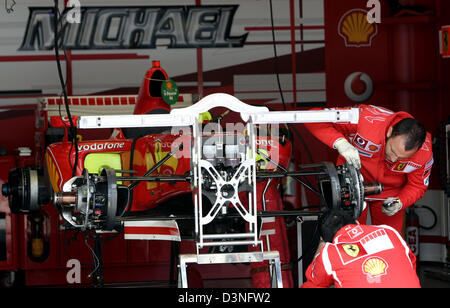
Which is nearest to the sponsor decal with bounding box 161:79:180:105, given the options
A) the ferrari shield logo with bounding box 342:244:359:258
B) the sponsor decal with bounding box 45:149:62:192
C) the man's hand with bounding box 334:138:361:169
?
the sponsor decal with bounding box 45:149:62:192

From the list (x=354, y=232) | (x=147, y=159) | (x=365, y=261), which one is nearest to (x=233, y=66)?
(x=147, y=159)

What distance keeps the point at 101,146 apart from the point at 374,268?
6.31 ft

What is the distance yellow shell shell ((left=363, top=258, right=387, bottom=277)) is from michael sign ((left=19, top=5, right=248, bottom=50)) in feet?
11.8

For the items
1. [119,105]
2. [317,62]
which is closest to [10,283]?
[119,105]

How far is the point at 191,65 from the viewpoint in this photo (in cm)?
608

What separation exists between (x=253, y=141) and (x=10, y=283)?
322cm

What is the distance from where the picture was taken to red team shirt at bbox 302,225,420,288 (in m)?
2.78

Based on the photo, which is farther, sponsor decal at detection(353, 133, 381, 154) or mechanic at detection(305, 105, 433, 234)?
sponsor decal at detection(353, 133, 381, 154)

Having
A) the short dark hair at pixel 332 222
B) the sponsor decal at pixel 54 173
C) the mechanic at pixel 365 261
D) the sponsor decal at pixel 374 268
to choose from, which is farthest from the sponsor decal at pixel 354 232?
the sponsor decal at pixel 54 173

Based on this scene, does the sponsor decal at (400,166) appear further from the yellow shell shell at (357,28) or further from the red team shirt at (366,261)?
the yellow shell shell at (357,28)

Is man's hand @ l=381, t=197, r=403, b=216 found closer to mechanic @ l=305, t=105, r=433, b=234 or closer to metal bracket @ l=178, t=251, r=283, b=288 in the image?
mechanic @ l=305, t=105, r=433, b=234

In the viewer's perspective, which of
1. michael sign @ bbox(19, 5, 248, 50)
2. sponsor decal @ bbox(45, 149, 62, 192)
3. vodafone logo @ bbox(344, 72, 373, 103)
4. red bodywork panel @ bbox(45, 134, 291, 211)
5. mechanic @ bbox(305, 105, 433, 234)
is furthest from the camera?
vodafone logo @ bbox(344, 72, 373, 103)

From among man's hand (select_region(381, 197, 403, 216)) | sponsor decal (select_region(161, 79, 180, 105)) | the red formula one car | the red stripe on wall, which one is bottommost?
the red stripe on wall
